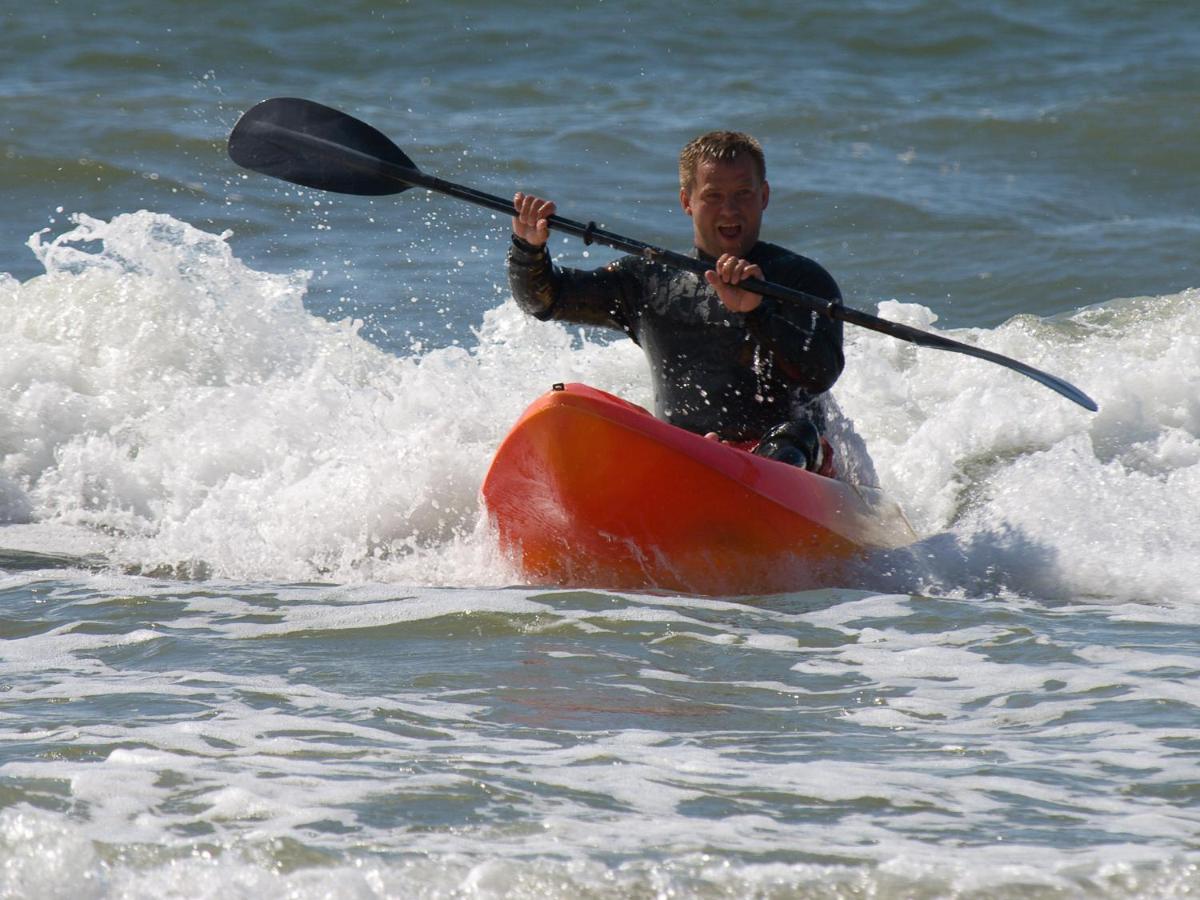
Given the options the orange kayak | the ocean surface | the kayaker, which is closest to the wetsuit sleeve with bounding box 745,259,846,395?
the kayaker

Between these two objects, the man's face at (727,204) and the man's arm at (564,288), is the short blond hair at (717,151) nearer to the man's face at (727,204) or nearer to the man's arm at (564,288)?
the man's face at (727,204)

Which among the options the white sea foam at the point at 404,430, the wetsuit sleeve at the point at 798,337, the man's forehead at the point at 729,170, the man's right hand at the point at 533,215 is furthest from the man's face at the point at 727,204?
the white sea foam at the point at 404,430

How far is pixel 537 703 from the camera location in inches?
133

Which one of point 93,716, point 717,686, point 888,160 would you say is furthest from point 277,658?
point 888,160

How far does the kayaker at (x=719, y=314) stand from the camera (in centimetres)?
450

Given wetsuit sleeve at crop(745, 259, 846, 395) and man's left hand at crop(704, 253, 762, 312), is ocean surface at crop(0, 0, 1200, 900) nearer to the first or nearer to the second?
wetsuit sleeve at crop(745, 259, 846, 395)

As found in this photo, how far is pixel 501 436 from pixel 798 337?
5.52 ft

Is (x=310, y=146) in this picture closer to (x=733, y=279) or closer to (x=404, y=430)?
(x=404, y=430)

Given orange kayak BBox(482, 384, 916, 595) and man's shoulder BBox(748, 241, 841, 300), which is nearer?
orange kayak BBox(482, 384, 916, 595)

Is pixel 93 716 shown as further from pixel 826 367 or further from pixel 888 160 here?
pixel 888 160

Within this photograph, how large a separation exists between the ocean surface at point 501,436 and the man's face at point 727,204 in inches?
39.3

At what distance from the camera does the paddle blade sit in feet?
16.5

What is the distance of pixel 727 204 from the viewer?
456cm

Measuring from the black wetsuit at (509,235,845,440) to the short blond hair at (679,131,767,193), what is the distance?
0.22 metres
